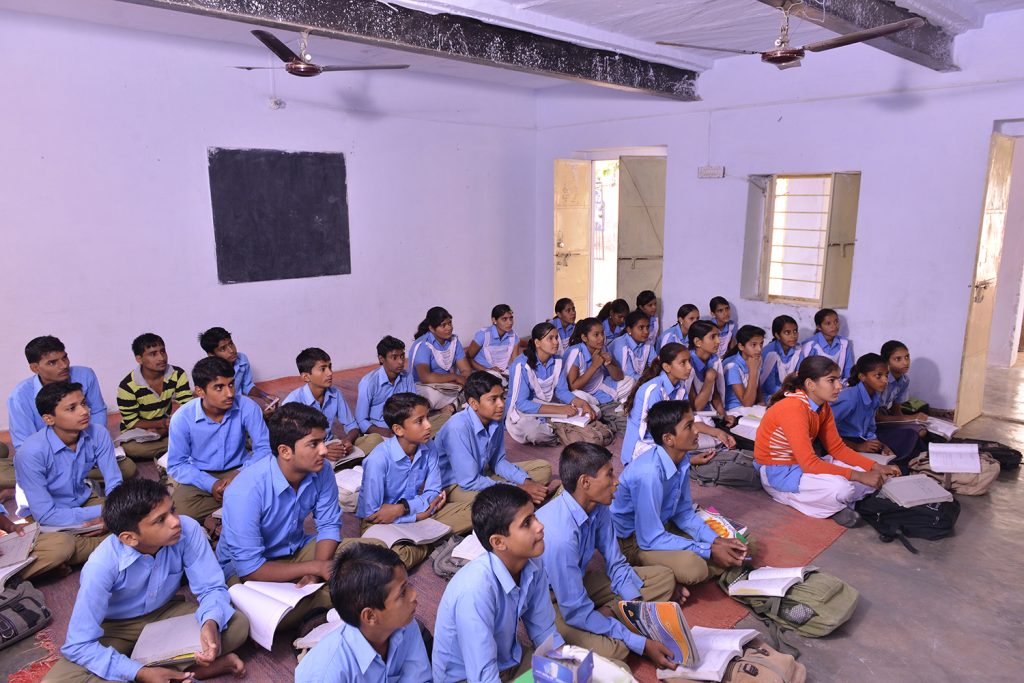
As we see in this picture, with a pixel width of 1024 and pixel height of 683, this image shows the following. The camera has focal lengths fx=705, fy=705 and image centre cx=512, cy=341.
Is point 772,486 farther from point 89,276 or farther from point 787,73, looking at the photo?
point 89,276

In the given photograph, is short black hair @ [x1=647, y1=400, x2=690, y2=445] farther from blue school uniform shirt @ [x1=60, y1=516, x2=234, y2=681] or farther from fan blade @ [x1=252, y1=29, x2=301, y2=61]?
fan blade @ [x1=252, y1=29, x2=301, y2=61]

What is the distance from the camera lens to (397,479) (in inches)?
142

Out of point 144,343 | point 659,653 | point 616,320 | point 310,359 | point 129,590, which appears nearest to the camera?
point 129,590

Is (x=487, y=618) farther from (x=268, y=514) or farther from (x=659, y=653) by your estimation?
(x=268, y=514)

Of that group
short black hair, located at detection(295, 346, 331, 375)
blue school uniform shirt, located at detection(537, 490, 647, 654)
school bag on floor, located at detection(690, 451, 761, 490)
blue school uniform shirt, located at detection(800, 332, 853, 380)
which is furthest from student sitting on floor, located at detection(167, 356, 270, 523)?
blue school uniform shirt, located at detection(800, 332, 853, 380)

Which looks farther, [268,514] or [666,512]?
[666,512]

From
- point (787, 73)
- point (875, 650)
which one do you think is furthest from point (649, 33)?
point (875, 650)

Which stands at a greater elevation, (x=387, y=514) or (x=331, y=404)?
(x=331, y=404)

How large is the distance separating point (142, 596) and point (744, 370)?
4519 millimetres

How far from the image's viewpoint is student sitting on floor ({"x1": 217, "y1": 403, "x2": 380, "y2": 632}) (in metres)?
2.98

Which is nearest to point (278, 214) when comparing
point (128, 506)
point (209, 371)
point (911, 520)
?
point (209, 371)

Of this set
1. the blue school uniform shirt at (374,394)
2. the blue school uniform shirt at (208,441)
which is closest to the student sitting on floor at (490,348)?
the blue school uniform shirt at (374,394)

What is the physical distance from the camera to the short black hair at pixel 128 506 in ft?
8.01

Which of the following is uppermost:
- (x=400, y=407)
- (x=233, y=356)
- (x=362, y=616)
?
(x=400, y=407)
